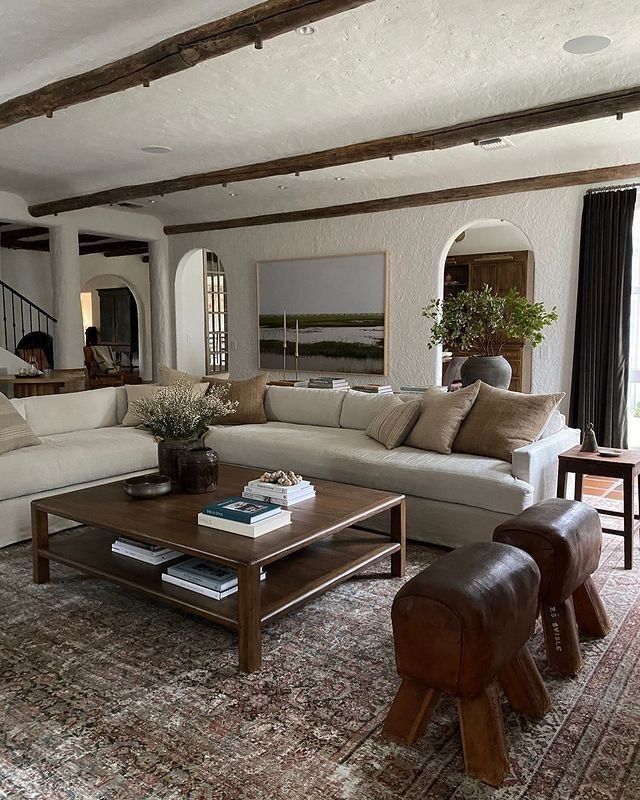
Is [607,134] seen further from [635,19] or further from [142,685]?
[142,685]

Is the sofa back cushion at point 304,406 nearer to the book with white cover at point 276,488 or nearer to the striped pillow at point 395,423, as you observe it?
the striped pillow at point 395,423

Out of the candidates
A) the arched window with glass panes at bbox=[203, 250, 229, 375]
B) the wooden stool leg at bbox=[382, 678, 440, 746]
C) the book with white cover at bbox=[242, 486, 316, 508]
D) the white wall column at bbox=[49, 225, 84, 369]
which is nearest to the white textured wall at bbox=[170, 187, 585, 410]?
the arched window with glass panes at bbox=[203, 250, 229, 375]

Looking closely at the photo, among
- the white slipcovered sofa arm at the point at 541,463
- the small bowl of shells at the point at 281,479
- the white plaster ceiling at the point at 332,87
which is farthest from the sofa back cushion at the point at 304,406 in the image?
the white plaster ceiling at the point at 332,87

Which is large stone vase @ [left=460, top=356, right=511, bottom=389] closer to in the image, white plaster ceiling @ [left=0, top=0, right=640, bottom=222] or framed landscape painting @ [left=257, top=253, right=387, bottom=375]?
white plaster ceiling @ [left=0, top=0, right=640, bottom=222]

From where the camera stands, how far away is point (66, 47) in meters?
3.66

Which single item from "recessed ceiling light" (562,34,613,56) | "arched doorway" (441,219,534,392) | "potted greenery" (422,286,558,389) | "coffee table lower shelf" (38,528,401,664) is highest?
"recessed ceiling light" (562,34,613,56)

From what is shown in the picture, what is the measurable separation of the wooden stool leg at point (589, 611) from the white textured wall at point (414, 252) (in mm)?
3941

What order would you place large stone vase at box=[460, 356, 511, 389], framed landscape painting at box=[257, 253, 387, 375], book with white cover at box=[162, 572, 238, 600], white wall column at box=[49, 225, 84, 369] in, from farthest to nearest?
white wall column at box=[49, 225, 84, 369] → framed landscape painting at box=[257, 253, 387, 375] → large stone vase at box=[460, 356, 511, 389] → book with white cover at box=[162, 572, 238, 600]

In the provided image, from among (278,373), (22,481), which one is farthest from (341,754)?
(278,373)

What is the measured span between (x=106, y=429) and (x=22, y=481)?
1.27 metres

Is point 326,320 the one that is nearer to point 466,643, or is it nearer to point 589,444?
point 589,444

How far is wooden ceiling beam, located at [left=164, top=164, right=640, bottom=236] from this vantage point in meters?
5.96

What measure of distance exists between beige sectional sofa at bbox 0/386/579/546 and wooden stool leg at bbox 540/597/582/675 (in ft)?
3.54

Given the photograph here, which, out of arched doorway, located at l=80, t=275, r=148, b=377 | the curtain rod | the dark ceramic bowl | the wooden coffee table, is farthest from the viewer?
arched doorway, located at l=80, t=275, r=148, b=377
